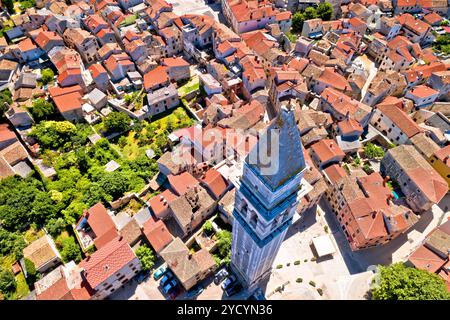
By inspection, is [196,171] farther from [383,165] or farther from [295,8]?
[295,8]

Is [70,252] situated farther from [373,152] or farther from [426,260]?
[373,152]

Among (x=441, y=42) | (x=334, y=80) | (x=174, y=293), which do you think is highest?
(x=441, y=42)

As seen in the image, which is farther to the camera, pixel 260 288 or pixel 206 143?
pixel 206 143

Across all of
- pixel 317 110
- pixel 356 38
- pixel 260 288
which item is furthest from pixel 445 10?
pixel 260 288

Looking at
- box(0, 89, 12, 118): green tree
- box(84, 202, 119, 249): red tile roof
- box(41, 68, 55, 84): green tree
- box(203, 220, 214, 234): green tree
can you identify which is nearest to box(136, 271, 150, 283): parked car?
box(84, 202, 119, 249): red tile roof

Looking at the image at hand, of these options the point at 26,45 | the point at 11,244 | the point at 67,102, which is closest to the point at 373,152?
the point at 67,102

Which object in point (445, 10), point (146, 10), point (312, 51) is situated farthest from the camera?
point (445, 10)
